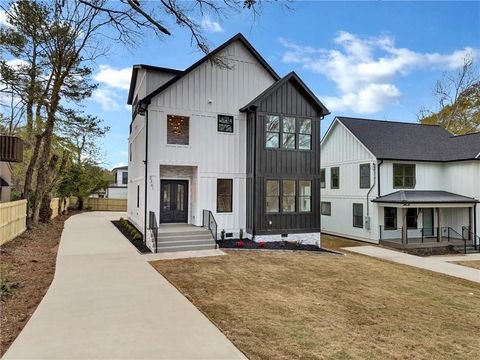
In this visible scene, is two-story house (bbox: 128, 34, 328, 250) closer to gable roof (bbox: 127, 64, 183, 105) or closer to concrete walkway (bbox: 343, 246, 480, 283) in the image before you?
gable roof (bbox: 127, 64, 183, 105)

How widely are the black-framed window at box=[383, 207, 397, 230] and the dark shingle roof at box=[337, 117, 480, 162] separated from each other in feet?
9.83

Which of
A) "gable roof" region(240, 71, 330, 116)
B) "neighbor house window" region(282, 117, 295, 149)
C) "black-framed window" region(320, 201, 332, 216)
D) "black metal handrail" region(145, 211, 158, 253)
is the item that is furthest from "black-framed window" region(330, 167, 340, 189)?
"black metal handrail" region(145, 211, 158, 253)

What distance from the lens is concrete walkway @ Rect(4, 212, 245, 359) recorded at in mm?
4059

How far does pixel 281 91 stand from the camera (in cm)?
1387

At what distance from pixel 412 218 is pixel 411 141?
5004 mm

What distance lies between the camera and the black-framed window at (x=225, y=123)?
45.6 feet

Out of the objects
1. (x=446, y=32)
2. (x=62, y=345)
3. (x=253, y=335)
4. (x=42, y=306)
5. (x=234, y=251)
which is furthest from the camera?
(x=446, y=32)

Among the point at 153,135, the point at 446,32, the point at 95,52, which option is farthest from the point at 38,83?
the point at 446,32

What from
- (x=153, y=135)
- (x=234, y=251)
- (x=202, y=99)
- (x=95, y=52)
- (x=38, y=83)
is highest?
(x=95, y=52)

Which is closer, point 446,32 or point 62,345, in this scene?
Result: point 62,345

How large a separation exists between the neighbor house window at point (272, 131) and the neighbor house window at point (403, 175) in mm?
8770

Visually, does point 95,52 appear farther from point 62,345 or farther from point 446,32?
point 446,32

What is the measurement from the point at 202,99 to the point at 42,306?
390 inches

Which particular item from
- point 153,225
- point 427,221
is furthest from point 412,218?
point 153,225
